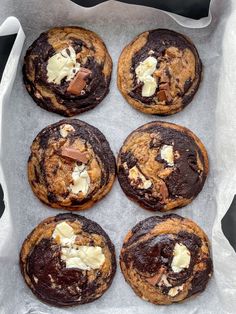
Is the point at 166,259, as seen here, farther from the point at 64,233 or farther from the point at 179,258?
the point at 64,233

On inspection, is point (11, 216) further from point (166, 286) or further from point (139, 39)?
point (139, 39)

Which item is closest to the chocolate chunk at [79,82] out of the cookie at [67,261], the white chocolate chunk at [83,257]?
the cookie at [67,261]

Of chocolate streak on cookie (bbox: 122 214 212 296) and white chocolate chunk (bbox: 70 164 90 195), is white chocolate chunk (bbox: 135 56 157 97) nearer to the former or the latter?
white chocolate chunk (bbox: 70 164 90 195)

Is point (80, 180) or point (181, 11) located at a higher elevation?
point (181, 11)

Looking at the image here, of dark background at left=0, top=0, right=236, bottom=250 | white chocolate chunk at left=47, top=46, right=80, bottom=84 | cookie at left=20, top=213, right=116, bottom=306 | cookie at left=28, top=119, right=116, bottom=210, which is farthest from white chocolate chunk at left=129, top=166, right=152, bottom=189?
white chocolate chunk at left=47, top=46, right=80, bottom=84

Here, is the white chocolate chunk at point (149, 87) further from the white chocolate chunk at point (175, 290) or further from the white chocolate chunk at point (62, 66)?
the white chocolate chunk at point (175, 290)

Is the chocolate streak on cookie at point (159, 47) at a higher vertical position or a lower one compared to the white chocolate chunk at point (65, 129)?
higher

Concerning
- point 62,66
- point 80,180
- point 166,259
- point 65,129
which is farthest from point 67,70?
point 166,259
